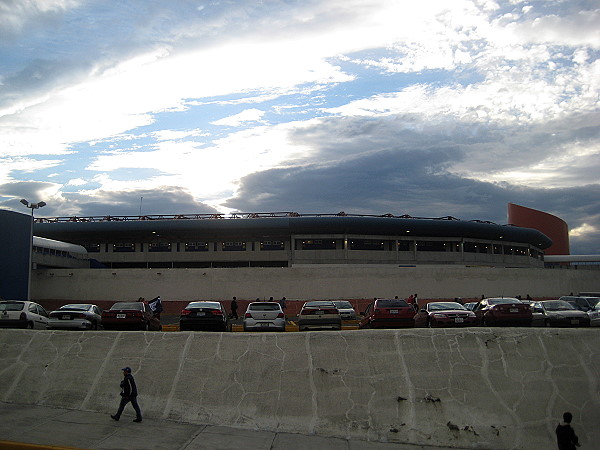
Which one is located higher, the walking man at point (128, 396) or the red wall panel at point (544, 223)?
the red wall panel at point (544, 223)

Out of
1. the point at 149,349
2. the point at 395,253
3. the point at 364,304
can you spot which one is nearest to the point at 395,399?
the point at 149,349

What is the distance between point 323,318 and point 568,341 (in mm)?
8300

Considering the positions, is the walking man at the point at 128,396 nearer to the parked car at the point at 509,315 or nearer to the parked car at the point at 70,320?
the parked car at the point at 70,320

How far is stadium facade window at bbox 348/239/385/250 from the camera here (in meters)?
62.8

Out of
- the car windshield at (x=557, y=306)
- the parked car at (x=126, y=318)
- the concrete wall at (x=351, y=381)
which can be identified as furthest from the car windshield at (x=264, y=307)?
the car windshield at (x=557, y=306)

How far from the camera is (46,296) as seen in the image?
40625 millimetres

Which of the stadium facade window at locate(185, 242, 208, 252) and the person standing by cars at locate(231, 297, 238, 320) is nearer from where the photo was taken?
the person standing by cars at locate(231, 297, 238, 320)

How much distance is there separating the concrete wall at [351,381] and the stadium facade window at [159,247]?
2058 inches

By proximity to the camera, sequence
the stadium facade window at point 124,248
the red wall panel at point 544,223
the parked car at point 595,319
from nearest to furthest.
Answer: the parked car at point 595,319 < the stadium facade window at point 124,248 < the red wall panel at point 544,223

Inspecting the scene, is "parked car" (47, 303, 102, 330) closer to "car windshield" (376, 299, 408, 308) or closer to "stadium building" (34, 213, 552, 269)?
"car windshield" (376, 299, 408, 308)

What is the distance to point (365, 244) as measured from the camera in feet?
207

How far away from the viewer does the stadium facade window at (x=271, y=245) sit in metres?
64.1

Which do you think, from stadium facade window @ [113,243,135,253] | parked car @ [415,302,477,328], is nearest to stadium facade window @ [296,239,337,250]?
stadium facade window @ [113,243,135,253]

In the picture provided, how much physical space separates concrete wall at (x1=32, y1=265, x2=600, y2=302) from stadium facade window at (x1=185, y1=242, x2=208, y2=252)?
2433 centimetres
